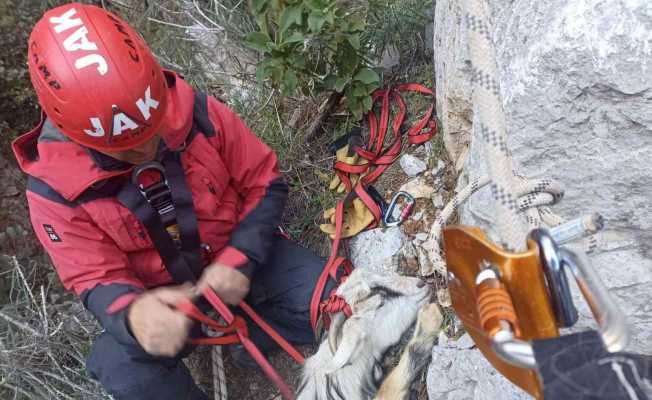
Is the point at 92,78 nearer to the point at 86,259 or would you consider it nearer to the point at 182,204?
the point at 182,204

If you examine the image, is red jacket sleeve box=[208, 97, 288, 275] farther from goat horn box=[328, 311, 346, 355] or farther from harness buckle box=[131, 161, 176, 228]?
goat horn box=[328, 311, 346, 355]

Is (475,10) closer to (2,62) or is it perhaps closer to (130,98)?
(130,98)

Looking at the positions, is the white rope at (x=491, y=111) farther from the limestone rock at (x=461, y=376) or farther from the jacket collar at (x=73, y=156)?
the jacket collar at (x=73, y=156)

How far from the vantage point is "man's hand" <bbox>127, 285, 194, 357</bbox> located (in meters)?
1.93

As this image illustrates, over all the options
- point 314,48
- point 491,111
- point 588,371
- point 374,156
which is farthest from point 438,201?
point 588,371

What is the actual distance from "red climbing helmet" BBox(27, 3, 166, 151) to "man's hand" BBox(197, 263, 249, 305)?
1.85ft

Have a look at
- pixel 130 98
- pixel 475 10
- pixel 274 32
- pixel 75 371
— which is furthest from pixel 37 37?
pixel 75 371

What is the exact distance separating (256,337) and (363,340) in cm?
111

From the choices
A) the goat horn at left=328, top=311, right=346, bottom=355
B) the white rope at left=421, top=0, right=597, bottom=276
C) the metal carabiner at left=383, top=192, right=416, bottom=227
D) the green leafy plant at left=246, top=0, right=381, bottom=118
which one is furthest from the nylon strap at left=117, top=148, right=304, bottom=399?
the white rope at left=421, top=0, right=597, bottom=276

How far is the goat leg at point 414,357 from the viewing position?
1.49 metres

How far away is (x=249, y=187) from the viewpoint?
2.38 metres

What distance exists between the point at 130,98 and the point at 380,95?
51.6 inches

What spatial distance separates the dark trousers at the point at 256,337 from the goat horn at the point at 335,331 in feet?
2.22

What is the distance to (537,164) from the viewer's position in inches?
64.0
